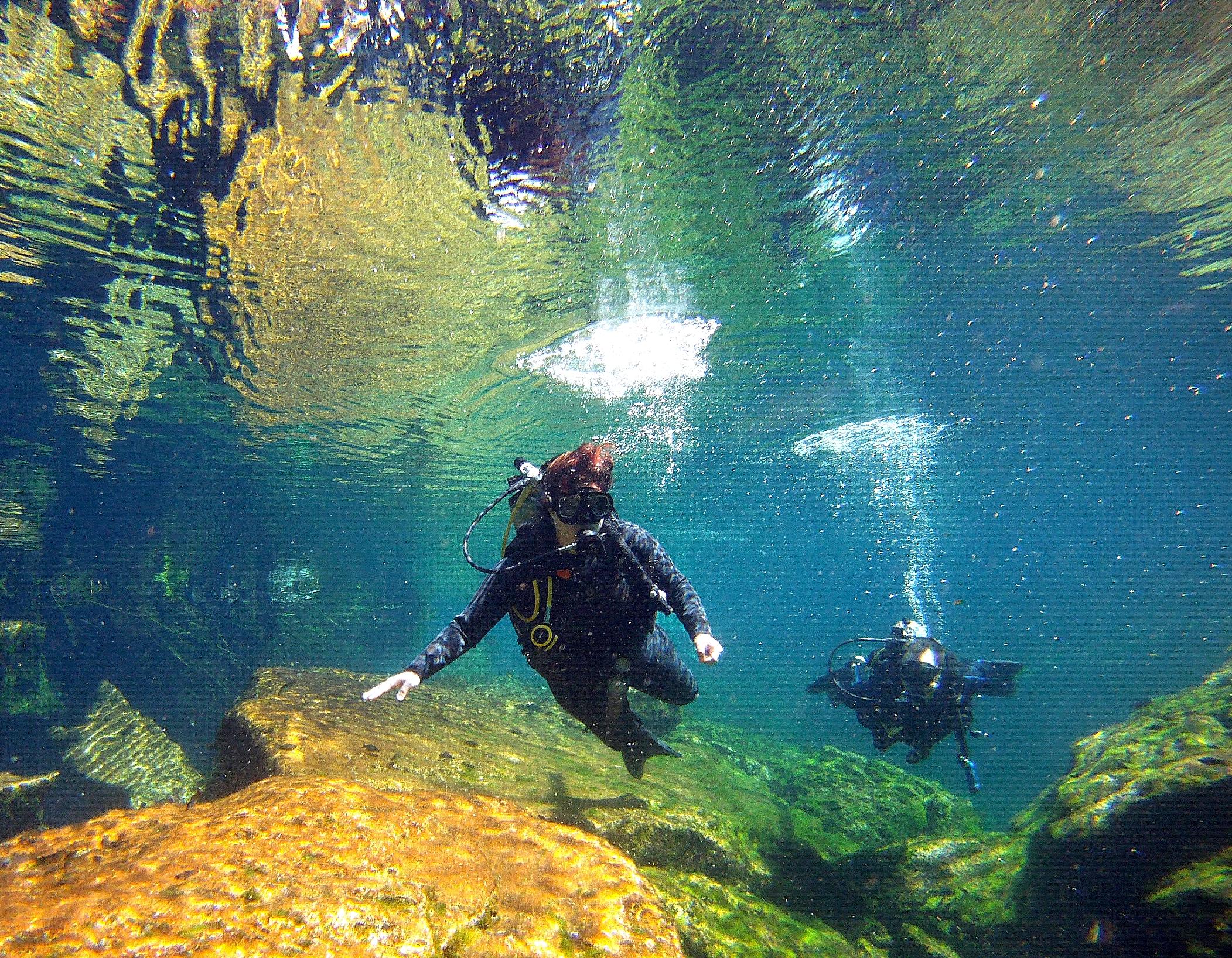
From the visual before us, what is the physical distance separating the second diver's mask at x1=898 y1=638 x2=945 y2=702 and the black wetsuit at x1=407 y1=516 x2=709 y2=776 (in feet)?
17.0

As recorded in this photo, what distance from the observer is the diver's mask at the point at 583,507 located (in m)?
3.96

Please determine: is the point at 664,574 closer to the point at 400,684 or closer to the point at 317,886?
the point at 400,684

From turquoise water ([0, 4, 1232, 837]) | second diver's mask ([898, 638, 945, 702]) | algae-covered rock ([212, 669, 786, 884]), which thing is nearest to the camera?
algae-covered rock ([212, 669, 786, 884])

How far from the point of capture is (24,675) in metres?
12.7

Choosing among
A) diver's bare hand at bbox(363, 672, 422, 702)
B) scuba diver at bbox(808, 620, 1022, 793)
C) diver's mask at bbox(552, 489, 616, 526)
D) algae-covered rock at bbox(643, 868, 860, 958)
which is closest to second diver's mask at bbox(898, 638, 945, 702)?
scuba diver at bbox(808, 620, 1022, 793)

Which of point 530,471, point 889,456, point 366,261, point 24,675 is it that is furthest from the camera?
point 889,456

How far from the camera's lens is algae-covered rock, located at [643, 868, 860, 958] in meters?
3.63

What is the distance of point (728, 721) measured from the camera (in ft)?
89.1

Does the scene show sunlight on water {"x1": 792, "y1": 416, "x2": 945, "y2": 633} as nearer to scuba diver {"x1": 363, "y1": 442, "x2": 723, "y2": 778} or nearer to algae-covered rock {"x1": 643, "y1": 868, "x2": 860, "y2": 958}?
algae-covered rock {"x1": 643, "y1": 868, "x2": 860, "y2": 958}

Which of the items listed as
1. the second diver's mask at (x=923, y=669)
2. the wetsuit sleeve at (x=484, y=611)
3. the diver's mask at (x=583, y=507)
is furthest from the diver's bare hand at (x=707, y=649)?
the second diver's mask at (x=923, y=669)

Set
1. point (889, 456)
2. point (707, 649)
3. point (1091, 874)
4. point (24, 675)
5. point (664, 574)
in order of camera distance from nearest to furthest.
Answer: point (707, 649)
point (664, 574)
point (1091, 874)
point (24, 675)
point (889, 456)

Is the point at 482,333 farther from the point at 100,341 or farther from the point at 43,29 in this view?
the point at 100,341

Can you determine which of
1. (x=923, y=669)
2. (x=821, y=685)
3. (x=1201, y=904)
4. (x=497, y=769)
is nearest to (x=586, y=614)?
(x=497, y=769)

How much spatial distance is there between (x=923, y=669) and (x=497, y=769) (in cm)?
638
